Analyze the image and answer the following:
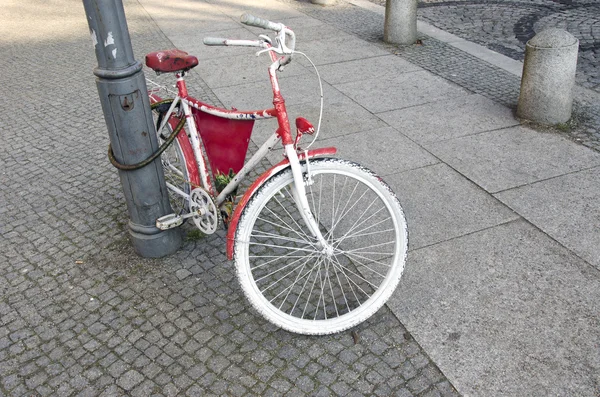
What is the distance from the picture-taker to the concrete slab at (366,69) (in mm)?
6895

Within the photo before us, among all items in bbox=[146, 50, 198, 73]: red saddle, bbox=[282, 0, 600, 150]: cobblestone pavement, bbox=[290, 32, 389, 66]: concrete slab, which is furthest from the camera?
bbox=[290, 32, 389, 66]: concrete slab

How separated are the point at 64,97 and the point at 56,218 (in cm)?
279

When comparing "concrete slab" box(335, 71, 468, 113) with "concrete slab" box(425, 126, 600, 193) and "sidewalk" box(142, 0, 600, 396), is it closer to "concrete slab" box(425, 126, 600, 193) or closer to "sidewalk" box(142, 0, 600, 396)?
"sidewalk" box(142, 0, 600, 396)

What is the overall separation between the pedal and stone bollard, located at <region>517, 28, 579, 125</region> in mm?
3494

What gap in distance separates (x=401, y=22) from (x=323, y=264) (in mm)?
5147

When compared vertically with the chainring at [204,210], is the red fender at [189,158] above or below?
above

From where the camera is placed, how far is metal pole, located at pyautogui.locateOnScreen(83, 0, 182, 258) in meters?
3.11

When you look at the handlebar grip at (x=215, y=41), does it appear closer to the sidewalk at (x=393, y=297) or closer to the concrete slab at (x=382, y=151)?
the sidewalk at (x=393, y=297)

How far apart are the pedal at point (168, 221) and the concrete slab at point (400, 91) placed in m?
2.86

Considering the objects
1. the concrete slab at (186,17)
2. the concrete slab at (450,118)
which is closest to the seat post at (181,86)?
the concrete slab at (450,118)

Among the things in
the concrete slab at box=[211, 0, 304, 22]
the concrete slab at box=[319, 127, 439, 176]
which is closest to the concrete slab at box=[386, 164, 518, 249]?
the concrete slab at box=[319, 127, 439, 176]

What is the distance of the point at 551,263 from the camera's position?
3580 mm

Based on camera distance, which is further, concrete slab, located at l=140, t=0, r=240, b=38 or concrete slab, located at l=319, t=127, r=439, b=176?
concrete slab, located at l=140, t=0, r=240, b=38

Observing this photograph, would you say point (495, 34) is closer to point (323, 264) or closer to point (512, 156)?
point (512, 156)
